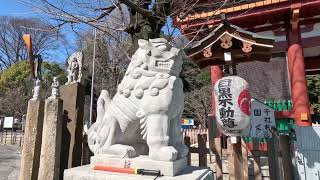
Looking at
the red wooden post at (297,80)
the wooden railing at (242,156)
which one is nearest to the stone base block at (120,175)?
the wooden railing at (242,156)

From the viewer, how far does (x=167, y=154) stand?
2047 millimetres

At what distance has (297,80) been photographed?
18.5 feet

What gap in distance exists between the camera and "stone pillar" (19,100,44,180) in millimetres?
3184

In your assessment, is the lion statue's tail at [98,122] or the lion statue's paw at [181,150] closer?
the lion statue's paw at [181,150]

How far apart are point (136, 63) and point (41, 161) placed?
177 centimetres

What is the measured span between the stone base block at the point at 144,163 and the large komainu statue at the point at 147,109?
0.05 meters

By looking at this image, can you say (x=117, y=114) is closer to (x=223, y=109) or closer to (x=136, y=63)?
(x=136, y=63)

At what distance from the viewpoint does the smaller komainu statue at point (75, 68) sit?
4.04 m

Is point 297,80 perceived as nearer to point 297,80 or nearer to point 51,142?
point 297,80

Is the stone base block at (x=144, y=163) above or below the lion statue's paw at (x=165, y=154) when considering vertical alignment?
below

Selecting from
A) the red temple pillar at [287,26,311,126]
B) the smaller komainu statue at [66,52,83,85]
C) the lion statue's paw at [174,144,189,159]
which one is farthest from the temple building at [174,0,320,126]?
the lion statue's paw at [174,144,189,159]

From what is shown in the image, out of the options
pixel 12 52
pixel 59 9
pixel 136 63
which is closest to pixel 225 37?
pixel 136 63

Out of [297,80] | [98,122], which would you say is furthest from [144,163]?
[297,80]

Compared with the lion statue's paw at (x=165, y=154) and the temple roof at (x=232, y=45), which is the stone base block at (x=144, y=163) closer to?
the lion statue's paw at (x=165, y=154)
